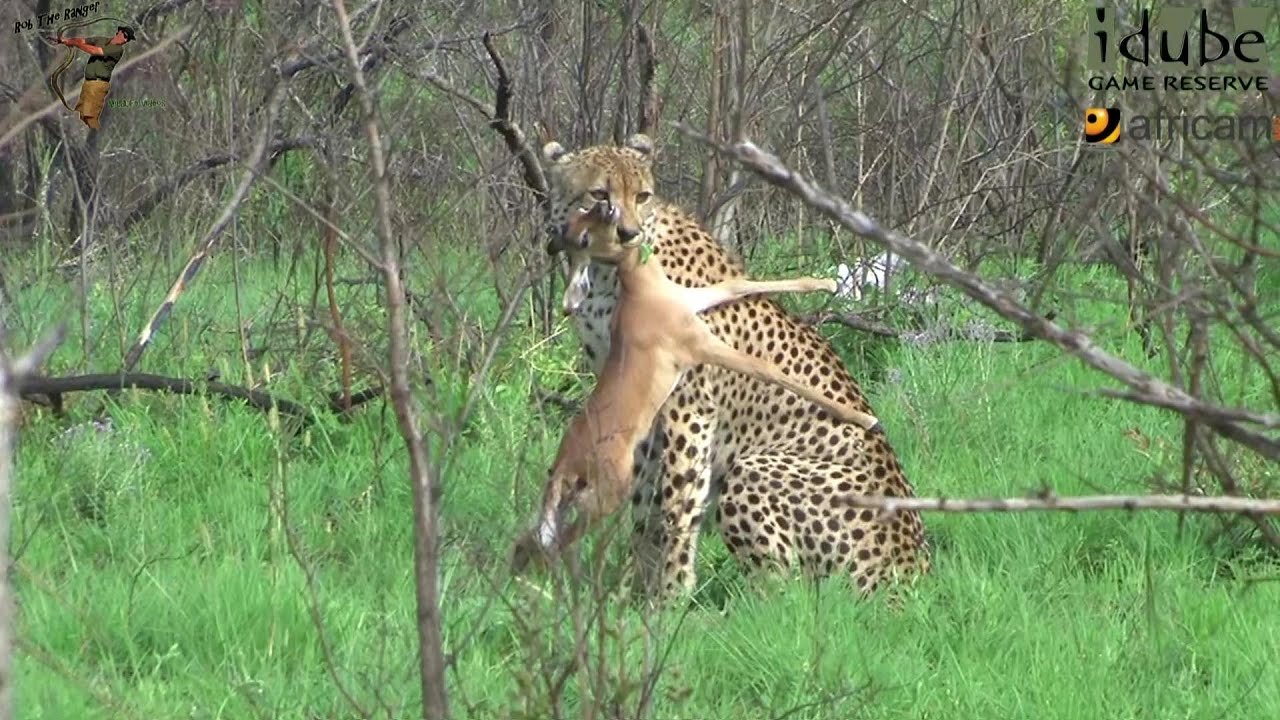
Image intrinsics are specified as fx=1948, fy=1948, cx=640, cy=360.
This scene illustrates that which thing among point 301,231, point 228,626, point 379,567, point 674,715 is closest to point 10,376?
point 674,715

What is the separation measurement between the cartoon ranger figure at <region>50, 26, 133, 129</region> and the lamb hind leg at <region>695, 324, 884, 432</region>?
2280 millimetres

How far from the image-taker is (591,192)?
187 inches

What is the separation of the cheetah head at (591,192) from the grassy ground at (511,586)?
16.5 inches

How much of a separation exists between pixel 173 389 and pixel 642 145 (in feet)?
4.59

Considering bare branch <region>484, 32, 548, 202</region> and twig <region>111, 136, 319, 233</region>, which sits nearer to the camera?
bare branch <region>484, 32, 548, 202</region>

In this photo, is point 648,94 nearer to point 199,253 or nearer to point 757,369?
point 199,253

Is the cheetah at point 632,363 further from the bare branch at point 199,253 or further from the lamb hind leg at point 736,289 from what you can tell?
the bare branch at point 199,253

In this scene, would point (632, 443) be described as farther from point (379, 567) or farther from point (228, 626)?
point (228, 626)

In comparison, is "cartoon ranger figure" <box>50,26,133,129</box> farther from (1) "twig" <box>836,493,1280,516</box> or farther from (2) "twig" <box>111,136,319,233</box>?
(1) "twig" <box>836,493,1280,516</box>

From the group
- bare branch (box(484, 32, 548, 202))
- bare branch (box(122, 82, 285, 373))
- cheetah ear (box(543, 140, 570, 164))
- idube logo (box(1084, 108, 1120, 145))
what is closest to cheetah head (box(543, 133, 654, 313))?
cheetah ear (box(543, 140, 570, 164))

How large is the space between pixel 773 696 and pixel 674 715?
22 centimetres

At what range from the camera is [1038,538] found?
14.6 feet

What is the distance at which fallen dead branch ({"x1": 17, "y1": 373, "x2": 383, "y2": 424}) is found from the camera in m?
5.00

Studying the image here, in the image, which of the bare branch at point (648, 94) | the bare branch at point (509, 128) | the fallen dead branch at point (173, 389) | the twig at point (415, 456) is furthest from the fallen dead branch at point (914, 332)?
the twig at point (415, 456)
